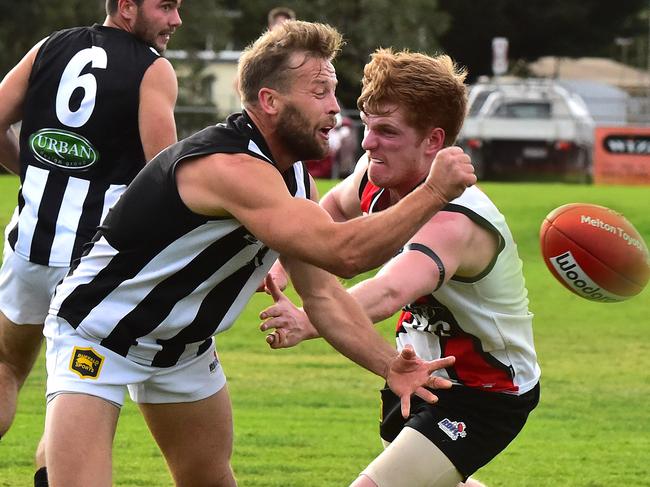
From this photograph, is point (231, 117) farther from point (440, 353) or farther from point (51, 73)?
point (51, 73)

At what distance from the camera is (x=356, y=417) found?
9047 millimetres

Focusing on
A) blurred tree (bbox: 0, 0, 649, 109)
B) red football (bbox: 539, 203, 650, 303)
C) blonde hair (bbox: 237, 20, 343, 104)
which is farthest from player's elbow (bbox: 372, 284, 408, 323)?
blurred tree (bbox: 0, 0, 649, 109)

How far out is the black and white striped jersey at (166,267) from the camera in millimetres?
4656

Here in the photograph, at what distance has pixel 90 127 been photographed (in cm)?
613

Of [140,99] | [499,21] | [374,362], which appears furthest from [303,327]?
[499,21]

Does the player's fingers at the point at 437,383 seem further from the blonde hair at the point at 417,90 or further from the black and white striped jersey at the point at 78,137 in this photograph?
the black and white striped jersey at the point at 78,137

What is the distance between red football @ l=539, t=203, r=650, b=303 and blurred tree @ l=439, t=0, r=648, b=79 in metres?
40.1

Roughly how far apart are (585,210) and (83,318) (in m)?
2.43

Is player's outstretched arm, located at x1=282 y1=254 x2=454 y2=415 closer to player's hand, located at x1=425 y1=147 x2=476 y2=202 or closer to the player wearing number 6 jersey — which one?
player's hand, located at x1=425 y1=147 x2=476 y2=202

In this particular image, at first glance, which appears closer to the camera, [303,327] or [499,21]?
[303,327]

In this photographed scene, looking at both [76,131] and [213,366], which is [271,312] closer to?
[213,366]

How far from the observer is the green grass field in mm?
7438

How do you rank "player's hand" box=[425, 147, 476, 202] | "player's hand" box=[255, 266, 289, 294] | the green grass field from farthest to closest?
1. the green grass field
2. "player's hand" box=[255, 266, 289, 294]
3. "player's hand" box=[425, 147, 476, 202]

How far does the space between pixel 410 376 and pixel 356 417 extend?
14.7ft
